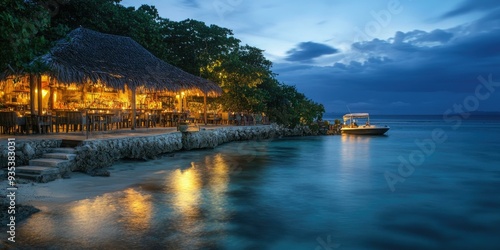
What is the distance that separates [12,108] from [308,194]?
12.5 m

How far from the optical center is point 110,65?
570 inches

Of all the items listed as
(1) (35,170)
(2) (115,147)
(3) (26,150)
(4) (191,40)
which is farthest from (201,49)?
(1) (35,170)

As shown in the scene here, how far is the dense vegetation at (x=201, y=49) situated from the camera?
19578 mm

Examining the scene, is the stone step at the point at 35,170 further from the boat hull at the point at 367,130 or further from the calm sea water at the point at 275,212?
the boat hull at the point at 367,130

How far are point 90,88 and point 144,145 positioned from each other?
640 centimetres

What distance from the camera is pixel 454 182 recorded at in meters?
11.6

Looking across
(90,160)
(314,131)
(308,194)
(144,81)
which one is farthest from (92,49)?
(314,131)

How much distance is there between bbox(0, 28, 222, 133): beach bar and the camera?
12.1m

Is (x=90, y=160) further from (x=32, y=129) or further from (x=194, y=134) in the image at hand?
(x=194, y=134)

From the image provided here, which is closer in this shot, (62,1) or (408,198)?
(408,198)

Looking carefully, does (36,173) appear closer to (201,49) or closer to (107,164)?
(107,164)

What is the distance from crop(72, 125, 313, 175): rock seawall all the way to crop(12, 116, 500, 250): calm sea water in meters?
0.47

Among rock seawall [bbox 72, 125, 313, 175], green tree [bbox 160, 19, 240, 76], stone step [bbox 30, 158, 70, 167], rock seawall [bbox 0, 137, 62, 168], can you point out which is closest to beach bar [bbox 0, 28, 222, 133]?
rock seawall [bbox 72, 125, 313, 175]

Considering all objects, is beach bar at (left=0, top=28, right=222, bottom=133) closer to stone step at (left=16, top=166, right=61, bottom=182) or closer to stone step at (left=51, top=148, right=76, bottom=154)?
stone step at (left=51, top=148, right=76, bottom=154)
